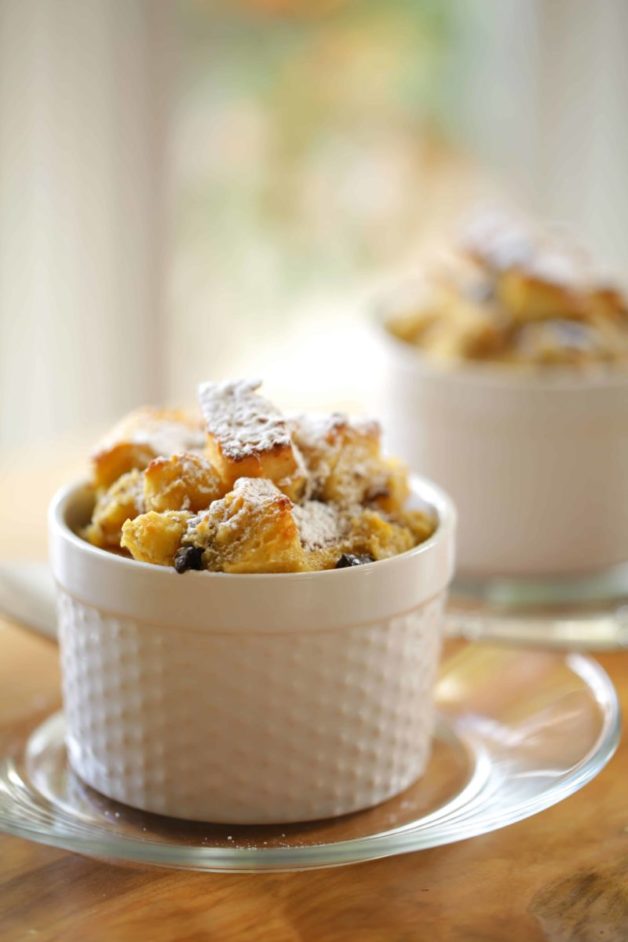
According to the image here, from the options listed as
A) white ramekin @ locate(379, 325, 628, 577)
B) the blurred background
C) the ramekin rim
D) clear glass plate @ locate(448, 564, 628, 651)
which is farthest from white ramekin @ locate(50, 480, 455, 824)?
the blurred background

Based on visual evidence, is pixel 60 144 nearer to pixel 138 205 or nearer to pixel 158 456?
pixel 138 205

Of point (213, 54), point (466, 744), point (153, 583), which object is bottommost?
point (466, 744)

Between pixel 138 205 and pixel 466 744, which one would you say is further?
pixel 138 205

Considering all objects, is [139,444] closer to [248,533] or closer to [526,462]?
[248,533]

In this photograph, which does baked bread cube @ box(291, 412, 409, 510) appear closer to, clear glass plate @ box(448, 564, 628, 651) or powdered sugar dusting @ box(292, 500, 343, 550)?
powdered sugar dusting @ box(292, 500, 343, 550)

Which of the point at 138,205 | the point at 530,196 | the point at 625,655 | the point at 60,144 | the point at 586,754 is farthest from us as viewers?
the point at 530,196

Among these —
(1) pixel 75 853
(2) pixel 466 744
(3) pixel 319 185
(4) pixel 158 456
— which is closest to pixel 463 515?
(2) pixel 466 744

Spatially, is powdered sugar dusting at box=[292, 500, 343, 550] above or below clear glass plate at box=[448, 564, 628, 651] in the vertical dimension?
above
